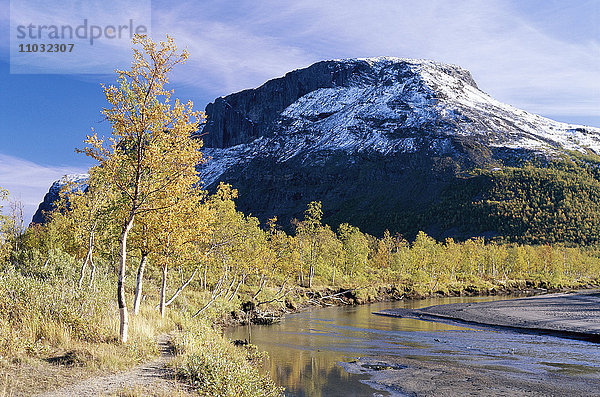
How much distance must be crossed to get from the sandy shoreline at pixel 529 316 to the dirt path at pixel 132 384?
1263 inches

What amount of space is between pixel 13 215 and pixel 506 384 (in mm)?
45733

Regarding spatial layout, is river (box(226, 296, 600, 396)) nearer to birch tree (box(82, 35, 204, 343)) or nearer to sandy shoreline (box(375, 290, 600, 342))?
sandy shoreline (box(375, 290, 600, 342))

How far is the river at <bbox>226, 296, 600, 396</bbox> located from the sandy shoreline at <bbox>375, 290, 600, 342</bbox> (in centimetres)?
340

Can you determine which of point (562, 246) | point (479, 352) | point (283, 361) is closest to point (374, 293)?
point (479, 352)

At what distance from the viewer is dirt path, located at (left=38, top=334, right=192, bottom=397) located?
10.9 meters

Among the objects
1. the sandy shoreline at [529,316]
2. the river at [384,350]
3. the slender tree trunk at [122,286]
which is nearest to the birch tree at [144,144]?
the slender tree trunk at [122,286]

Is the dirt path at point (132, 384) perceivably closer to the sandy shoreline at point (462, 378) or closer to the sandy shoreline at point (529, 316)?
the sandy shoreline at point (462, 378)

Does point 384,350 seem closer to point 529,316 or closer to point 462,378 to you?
point 462,378

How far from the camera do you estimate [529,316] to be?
43.6m

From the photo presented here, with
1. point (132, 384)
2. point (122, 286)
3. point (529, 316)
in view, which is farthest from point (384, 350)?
point (529, 316)

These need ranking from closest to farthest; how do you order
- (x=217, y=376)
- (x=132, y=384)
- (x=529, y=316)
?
1. (x=132, y=384)
2. (x=217, y=376)
3. (x=529, y=316)

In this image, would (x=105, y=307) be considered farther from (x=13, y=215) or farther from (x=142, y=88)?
(x=13, y=215)

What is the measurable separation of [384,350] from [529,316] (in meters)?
25.8

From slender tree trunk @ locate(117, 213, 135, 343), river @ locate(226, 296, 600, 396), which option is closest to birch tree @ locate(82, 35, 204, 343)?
slender tree trunk @ locate(117, 213, 135, 343)
